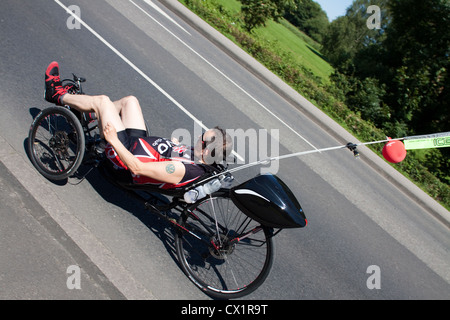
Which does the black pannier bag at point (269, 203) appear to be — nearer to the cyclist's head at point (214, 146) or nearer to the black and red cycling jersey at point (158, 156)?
the cyclist's head at point (214, 146)

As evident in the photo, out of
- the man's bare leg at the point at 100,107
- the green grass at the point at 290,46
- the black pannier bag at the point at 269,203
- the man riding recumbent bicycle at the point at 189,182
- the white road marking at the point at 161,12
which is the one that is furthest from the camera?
the green grass at the point at 290,46

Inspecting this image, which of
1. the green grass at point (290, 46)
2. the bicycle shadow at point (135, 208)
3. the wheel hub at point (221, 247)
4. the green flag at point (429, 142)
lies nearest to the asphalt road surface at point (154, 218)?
the bicycle shadow at point (135, 208)

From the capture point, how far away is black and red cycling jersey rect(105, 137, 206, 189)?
3.81 meters

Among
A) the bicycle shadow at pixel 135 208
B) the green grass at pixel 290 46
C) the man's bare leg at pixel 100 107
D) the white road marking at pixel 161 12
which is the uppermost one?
the green grass at pixel 290 46

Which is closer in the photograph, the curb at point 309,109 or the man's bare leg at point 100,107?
the man's bare leg at point 100,107

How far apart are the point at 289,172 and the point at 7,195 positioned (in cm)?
496

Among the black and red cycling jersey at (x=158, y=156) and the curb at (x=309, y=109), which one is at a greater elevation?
the curb at (x=309, y=109)

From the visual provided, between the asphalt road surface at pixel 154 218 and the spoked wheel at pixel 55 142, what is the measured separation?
16cm

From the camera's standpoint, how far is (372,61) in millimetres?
21750

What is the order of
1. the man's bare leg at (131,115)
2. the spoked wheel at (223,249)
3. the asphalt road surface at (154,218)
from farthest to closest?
the man's bare leg at (131,115), the asphalt road surface at (154,218), the spoked wheel at (223,249)

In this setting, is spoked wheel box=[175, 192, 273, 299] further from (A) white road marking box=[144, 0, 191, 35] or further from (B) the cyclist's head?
(A) white road marking box=[144, 0, 191, 35]

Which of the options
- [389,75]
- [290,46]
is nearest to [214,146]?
[389,75]

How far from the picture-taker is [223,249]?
12.8ft

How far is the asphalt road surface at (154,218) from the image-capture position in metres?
3.92
